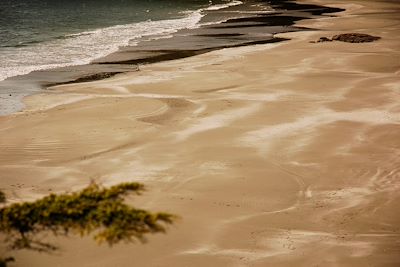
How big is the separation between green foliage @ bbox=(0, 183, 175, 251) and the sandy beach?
7.68 feet

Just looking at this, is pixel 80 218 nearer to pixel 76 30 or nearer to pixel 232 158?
pixel 232 158

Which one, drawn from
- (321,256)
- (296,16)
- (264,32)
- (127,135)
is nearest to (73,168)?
(127,135)

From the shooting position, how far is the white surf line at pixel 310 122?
11.2 meters

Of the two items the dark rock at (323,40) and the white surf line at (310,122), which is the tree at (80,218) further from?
the dark rock at (323,40)

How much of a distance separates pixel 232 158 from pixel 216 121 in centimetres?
265

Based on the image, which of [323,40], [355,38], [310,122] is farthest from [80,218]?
[355,38]

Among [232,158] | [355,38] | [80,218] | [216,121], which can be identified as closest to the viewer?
[80,218]

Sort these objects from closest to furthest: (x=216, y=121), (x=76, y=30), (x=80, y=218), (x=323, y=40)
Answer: (x=80, y=218), (x=216, y=121), (x=323, y=40), (x=76, y=30)

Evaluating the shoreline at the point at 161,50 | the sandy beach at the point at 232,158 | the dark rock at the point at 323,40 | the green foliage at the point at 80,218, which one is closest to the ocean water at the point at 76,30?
the shoreline at the point at 161,50

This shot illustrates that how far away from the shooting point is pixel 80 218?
416cm

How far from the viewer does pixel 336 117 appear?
1279 centimetres

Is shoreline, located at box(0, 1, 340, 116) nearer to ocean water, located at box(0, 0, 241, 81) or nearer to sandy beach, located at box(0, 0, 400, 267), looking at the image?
ocean water, located at box(0, 0, 241, 81)

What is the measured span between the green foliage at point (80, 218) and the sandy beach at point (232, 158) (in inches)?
92.2

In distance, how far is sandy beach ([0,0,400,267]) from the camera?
6.74 meters
